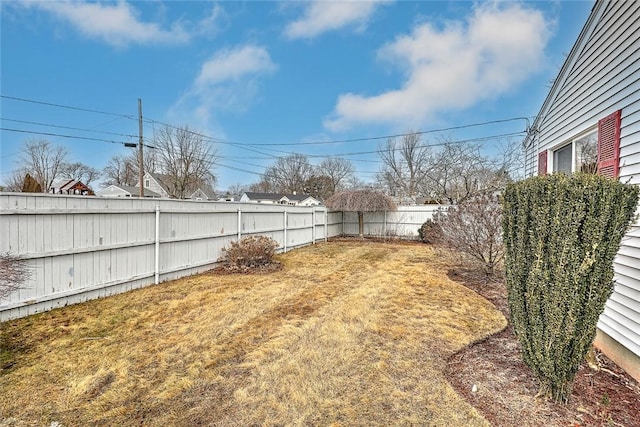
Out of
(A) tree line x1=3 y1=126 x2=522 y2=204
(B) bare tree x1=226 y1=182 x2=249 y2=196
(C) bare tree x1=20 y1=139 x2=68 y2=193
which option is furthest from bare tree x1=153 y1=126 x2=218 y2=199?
(B) bare tree x1=226 y1=182 x2=249 y2=196

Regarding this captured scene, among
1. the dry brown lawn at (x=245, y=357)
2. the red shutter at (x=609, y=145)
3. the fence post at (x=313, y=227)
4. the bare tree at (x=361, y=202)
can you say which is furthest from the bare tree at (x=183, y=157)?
the red shutter at (x=609, y=145)

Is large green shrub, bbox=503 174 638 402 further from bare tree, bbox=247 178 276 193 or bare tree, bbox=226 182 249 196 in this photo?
bare tree, bbox=226 182 249 196

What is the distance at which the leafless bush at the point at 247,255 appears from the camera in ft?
24.2

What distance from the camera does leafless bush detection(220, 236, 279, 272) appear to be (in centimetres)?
736

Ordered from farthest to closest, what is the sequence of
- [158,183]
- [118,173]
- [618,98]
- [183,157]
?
[118,173] < [158,183] < [183,157] < [618,98]

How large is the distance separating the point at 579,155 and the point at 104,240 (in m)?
7.85

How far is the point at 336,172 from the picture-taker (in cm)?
3931

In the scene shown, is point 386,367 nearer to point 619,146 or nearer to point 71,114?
point 619,146

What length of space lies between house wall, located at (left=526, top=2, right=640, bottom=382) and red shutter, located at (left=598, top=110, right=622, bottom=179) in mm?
84

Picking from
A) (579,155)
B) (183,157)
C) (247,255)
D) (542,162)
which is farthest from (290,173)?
(579,155)

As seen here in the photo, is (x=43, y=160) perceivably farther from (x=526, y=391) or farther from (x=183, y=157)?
(x=526, y=391)

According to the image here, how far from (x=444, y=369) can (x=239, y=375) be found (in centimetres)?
194

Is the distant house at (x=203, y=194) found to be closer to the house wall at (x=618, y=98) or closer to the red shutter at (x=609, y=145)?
the house wall at (x=618, y=98)

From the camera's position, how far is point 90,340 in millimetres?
3434
